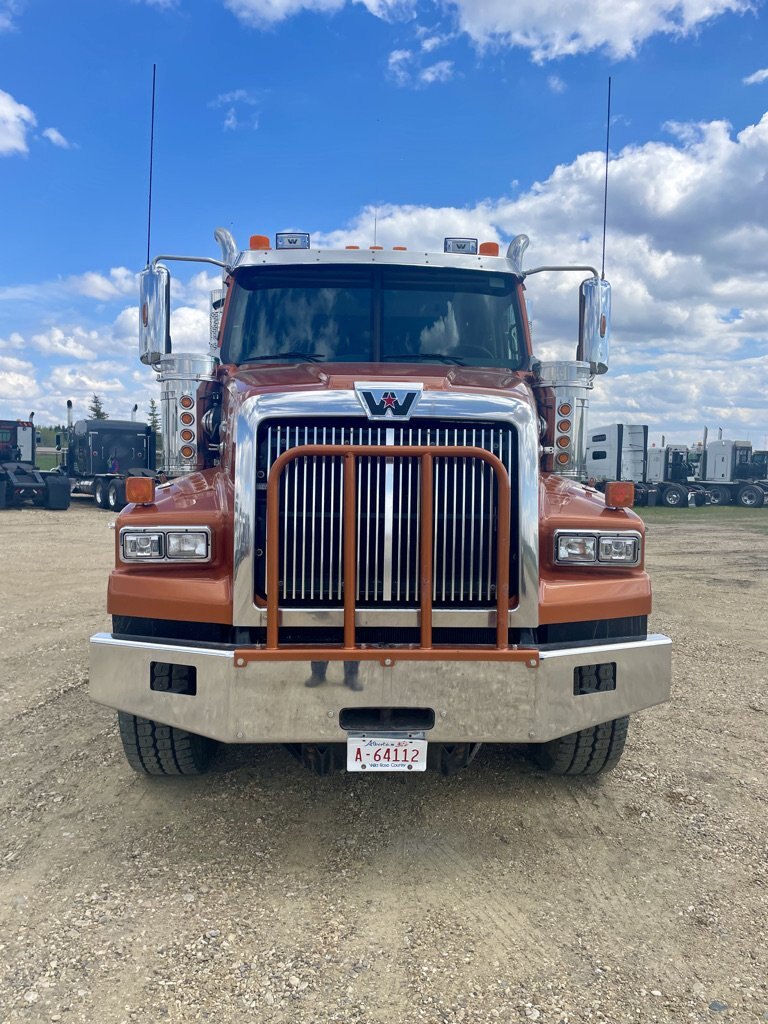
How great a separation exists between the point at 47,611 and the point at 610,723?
7.00 m

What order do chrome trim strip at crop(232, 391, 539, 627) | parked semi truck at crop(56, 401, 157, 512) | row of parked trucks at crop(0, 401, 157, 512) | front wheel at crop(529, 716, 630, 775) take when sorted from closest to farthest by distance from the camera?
chrome trim strip at crop(232, 391, 539, 627) < front wheel at crop(529, 716, 630, 775) < row of parked trucks at crop(0, 401, 157, 512) < parked semi truck at crop(56, 401, 157, 512)

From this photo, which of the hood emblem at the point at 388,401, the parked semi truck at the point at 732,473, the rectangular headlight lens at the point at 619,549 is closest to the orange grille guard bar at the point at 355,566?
the hood emblem at the point at 388,401

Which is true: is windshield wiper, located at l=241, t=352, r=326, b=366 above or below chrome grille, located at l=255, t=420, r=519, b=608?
above

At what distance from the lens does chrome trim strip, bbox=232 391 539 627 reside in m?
3.23

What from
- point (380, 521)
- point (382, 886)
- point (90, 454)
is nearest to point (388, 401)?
point (380, 521)

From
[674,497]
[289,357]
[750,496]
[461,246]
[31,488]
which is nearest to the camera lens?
[289,357]

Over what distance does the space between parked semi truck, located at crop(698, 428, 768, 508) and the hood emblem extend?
37441mm

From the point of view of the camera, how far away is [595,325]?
488 centimetres

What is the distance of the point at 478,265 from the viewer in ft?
16.4

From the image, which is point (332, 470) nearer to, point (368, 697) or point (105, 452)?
point (368, 697)

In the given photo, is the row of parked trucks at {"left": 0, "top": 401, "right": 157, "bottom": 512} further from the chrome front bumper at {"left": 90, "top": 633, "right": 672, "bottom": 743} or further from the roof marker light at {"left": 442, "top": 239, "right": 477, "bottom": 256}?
the chrome front bumper at {"left": 90, "top": 633, "right": 672, "bottom": 743}

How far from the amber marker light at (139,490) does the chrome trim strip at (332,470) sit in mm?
444

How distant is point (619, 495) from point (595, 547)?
31cm

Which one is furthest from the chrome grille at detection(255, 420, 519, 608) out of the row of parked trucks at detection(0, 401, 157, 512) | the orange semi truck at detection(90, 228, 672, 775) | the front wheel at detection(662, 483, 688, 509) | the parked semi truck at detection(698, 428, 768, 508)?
the parked semi truck at detection(698, 428, 768, 508)
